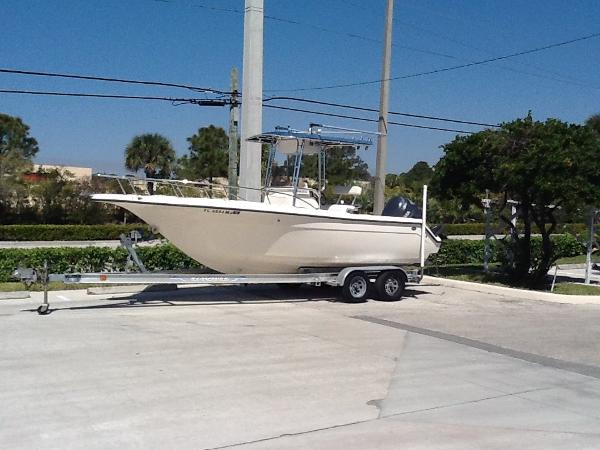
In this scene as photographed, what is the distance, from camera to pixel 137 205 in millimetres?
11625

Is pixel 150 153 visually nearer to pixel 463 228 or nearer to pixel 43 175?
pixel 43 175

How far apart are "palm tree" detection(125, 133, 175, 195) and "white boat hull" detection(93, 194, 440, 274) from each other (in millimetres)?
33131

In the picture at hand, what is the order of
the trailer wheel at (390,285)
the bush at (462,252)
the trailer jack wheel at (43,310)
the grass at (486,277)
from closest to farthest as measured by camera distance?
1. the trailer jack wheel at (43,310)
2. the trailer wheel at (390,285)
3. the grass at (486,277)
4. the bush at (462,252)

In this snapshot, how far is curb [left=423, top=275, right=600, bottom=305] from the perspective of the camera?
49.3 ft

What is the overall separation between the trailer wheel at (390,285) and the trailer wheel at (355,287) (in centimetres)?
32

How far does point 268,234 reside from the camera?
12656 mm

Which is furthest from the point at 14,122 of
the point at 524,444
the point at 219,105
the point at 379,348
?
the point at 524,444

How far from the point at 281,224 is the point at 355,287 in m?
2.24

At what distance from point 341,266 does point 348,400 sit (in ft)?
23.9

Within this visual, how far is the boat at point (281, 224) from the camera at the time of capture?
472 inches

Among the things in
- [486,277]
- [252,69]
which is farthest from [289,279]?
[486,277]

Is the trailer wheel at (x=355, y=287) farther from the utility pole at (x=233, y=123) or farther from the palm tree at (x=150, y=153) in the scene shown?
the palm tree at (x=150, y=153)

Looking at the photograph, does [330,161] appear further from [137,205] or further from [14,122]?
[14,122]

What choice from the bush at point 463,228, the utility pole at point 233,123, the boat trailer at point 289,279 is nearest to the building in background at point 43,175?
the utility pole at point 233,123
